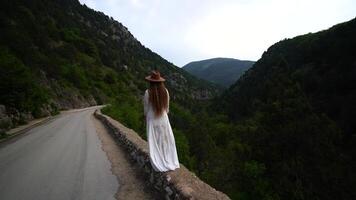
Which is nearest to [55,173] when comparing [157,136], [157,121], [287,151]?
[157,136]

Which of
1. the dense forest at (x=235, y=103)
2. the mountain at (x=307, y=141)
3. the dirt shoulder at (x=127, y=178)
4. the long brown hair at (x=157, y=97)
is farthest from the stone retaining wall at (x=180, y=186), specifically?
the mountain at (x=307, y=141)

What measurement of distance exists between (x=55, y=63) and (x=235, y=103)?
6125cm

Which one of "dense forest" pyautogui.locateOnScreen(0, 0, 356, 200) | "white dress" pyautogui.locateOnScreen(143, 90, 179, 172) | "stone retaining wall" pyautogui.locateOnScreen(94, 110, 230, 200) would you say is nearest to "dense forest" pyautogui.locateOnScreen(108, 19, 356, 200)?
"dense forest" pyautogui.locateOnScreen(0, 0, 356, 200)

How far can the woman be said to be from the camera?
7957 millimetres

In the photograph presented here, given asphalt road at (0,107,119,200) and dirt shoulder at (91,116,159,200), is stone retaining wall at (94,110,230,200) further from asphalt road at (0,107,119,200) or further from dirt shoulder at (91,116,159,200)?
asphalt road at (0,107,119,200)

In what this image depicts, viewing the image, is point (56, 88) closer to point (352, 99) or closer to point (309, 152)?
point (309, 152)

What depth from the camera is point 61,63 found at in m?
77.3

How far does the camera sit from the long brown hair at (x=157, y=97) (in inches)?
313

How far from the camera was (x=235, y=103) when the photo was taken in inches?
4532

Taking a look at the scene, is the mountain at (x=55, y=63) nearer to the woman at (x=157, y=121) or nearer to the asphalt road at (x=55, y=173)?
the asphalt road at (x=55, y=173)

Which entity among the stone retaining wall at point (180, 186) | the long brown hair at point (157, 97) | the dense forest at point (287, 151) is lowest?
the dense forest at point (287, 151)

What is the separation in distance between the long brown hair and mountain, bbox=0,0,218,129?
72.6ft

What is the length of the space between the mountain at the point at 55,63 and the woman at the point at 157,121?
22.0 meters

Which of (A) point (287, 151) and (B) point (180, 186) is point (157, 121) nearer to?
(B) point (180, 186)
